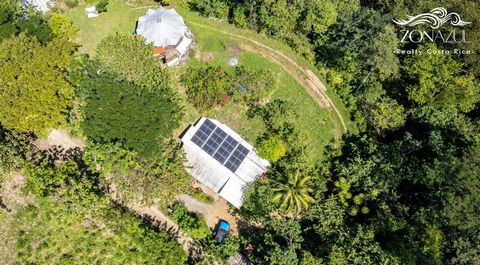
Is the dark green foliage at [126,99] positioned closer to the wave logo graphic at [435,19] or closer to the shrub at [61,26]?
the shrub at [61,26]

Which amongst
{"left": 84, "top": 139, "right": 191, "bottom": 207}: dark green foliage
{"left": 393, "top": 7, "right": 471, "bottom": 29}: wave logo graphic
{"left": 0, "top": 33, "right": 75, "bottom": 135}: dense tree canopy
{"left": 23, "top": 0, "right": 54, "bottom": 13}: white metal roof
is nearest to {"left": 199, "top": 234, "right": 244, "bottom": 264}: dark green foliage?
{"left": 84, "top": 139, "right": 191, "bottom": 207}: dark green foliage

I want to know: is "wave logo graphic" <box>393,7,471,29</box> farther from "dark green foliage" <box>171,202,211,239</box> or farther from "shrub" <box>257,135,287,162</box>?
"dark green foliage" <box>171,202,211,239</box>

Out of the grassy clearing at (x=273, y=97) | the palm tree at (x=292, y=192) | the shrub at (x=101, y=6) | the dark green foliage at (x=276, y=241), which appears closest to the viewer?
the dark green foliage at (x=276, y=241)

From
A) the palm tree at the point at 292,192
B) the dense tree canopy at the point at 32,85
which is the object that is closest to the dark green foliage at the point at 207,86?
the palm tree at the point at 292,192

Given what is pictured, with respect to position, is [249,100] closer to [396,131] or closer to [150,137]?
[150,137]

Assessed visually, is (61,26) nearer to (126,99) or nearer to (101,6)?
(101,6)

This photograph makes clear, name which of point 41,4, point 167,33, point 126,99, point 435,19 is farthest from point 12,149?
point 435,19
